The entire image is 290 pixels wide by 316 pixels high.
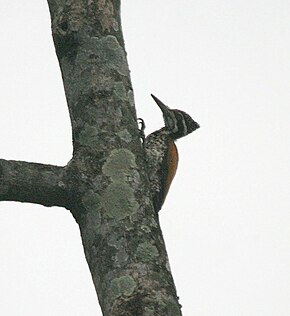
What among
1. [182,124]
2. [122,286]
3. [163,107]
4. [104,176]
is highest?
[163,107]

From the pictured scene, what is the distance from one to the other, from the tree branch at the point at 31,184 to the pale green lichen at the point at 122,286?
416mm

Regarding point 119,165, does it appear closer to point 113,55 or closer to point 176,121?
point 113,55

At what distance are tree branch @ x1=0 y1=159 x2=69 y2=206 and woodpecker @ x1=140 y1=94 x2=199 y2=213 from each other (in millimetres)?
1872

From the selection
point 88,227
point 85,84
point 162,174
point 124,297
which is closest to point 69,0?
point 85,84

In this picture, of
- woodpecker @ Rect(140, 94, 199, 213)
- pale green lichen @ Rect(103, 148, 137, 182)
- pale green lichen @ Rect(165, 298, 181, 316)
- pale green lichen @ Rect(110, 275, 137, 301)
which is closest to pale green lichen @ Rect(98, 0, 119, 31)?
pale green lichen @ Rect(103, 148, 137, 182)

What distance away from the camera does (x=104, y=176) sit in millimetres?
2711

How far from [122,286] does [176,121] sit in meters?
4.16

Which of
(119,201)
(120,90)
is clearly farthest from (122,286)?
(120,90)

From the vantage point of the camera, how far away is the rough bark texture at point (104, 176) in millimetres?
2465

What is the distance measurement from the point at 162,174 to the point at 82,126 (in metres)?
2.31

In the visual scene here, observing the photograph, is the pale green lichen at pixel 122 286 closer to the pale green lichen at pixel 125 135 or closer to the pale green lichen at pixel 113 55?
the pale green lichen at pixel 125 135

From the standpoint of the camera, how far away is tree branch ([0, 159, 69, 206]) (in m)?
2.67

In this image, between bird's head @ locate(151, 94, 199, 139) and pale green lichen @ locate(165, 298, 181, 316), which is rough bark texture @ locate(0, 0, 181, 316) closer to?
pale green lichen @ locate(165, 298, 181, 316)

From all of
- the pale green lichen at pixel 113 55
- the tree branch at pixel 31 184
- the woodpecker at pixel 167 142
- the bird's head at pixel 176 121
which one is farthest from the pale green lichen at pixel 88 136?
the bird's head at pixel 176 121
